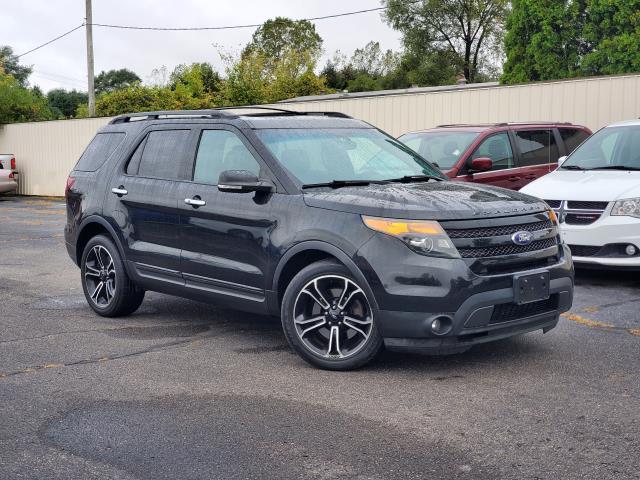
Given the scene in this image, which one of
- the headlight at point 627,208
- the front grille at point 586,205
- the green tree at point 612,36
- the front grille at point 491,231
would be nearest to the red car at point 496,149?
the front grille at point 586,205

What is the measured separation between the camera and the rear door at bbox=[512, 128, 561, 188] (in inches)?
459

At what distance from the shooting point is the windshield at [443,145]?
436 inches

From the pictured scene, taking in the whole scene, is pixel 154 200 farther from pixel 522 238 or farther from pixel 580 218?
pixel 580 218

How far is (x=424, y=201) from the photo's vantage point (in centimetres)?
555

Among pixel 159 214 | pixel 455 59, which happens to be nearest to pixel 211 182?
pixel 159 214

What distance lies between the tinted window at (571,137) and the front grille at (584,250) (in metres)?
3.88

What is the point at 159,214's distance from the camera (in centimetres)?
691

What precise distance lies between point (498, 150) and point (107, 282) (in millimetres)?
5913

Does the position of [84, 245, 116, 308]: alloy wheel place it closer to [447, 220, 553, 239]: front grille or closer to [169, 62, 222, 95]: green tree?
[447, 220, 553, 239]: front grille

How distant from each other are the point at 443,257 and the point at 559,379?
1.07 metres

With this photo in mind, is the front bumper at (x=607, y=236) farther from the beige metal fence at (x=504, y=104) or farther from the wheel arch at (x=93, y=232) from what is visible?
the beige metal fence at (x=504, y=104)

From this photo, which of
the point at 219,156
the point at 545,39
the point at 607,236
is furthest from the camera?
the point at 545,39

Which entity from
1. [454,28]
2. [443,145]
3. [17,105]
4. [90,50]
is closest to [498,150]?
[443,145]

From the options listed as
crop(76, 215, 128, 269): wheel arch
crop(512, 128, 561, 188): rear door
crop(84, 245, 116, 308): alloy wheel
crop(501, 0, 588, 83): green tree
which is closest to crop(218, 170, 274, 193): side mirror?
crop(76, 215, 128, 269): wheel arch
